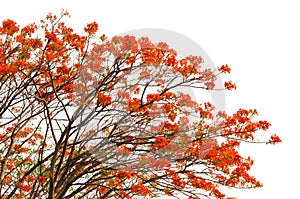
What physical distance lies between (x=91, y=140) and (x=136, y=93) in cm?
126

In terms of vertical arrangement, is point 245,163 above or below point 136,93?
below

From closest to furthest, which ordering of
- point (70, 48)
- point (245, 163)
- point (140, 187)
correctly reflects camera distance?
1. point (140, 187)
2. point (245, 163)
3. point (70, 48)

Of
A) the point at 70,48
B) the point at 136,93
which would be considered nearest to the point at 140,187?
the point at 136,93

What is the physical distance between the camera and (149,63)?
8320 mm

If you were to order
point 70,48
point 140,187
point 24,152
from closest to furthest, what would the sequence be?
point 140,187, point 70,48, point 24,152

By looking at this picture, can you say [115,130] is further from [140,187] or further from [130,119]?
[140,187]

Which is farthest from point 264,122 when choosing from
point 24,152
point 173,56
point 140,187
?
point 24,152

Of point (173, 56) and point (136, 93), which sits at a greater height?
point (173, 56)

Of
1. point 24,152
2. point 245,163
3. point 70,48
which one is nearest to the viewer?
point 245,163

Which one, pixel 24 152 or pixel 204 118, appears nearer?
pixel 204 118

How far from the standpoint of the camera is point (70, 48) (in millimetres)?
9320

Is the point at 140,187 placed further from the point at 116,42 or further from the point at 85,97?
the point at 116,42

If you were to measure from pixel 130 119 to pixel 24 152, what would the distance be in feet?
12.0

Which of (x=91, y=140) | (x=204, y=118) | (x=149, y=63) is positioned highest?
(x=149, y=63)
